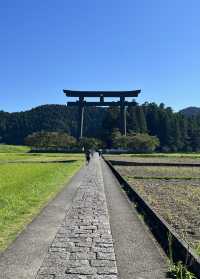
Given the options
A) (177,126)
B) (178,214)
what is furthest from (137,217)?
(177,126)

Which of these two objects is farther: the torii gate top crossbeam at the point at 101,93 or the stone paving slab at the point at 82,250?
→ the torii gate top crossbeam at the point at 101,93

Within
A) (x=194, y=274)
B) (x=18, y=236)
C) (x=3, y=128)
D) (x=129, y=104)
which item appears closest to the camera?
(x=194, y=274)

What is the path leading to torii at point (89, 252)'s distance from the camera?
522 cm

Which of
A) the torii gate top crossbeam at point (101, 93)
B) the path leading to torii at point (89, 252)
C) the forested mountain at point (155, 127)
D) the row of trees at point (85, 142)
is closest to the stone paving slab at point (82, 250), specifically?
the path leading to torii at point (89, 252)

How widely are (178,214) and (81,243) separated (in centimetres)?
449

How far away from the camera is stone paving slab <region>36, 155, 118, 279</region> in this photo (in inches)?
205

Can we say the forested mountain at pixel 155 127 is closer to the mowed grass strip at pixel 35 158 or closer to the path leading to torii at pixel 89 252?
the mowed grass strip at pixel 35 158

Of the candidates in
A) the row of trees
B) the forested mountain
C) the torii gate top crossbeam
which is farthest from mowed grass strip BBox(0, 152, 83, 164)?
the forested mountain

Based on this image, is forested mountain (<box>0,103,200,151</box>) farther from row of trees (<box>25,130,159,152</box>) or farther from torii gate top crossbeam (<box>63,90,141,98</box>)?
torii gate top crossbeam (<box>63,90,141,98</box>)

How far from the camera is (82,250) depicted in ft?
21.1

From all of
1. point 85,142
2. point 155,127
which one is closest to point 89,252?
point 85,142

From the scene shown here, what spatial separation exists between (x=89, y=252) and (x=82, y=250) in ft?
0.56

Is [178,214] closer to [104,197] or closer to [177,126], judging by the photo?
[104,197]

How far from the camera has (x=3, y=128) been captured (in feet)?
575
